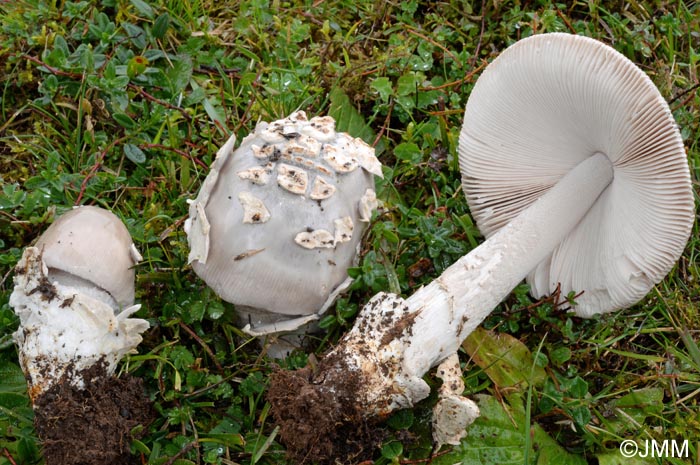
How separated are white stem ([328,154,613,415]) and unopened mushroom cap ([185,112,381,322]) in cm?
26

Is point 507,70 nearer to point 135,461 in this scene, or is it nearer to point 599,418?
point 599,418

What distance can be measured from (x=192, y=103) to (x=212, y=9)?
0.68m

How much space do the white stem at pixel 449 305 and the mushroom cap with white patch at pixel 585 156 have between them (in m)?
0.15

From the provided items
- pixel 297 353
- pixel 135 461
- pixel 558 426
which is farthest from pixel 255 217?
pixel 558 426

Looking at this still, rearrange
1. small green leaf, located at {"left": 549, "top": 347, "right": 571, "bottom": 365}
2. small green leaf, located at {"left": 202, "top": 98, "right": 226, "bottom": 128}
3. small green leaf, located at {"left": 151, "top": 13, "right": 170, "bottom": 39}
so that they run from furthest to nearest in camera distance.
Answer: small green leaf, located at {"left": 151, "top": 13, "right": 170, "bottom": 39}, small green leaf, located at {"left": 202, "top": 98, "right": 226, "bottom": 128}, small green leaf, located at {"left": 549, "top": 347, "right": 571, "bottom": 365}

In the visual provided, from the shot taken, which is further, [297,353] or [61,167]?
[61,167]

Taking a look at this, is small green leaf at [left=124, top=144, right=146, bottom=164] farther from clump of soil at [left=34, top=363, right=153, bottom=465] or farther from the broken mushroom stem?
the broken mushroom stem

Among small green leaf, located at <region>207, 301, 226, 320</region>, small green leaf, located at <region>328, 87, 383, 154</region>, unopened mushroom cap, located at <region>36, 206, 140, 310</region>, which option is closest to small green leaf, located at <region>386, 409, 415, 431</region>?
small green leaf, located at <region>207, 301, 226, 320</region>

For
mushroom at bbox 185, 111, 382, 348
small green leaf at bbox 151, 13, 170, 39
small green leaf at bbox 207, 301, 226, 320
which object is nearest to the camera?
mushroom at bbox 185, 111, 382, 348

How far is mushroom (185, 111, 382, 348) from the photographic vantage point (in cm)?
247

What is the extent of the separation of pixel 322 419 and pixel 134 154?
5.34 ft

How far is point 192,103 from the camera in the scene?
3.37 metres

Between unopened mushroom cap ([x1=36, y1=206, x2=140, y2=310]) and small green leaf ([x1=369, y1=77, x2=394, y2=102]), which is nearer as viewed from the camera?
unopened mushroom cap ([x1=36, y1=206, x2=140, y2=310])

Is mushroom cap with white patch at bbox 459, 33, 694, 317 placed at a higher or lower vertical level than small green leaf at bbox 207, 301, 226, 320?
higher
